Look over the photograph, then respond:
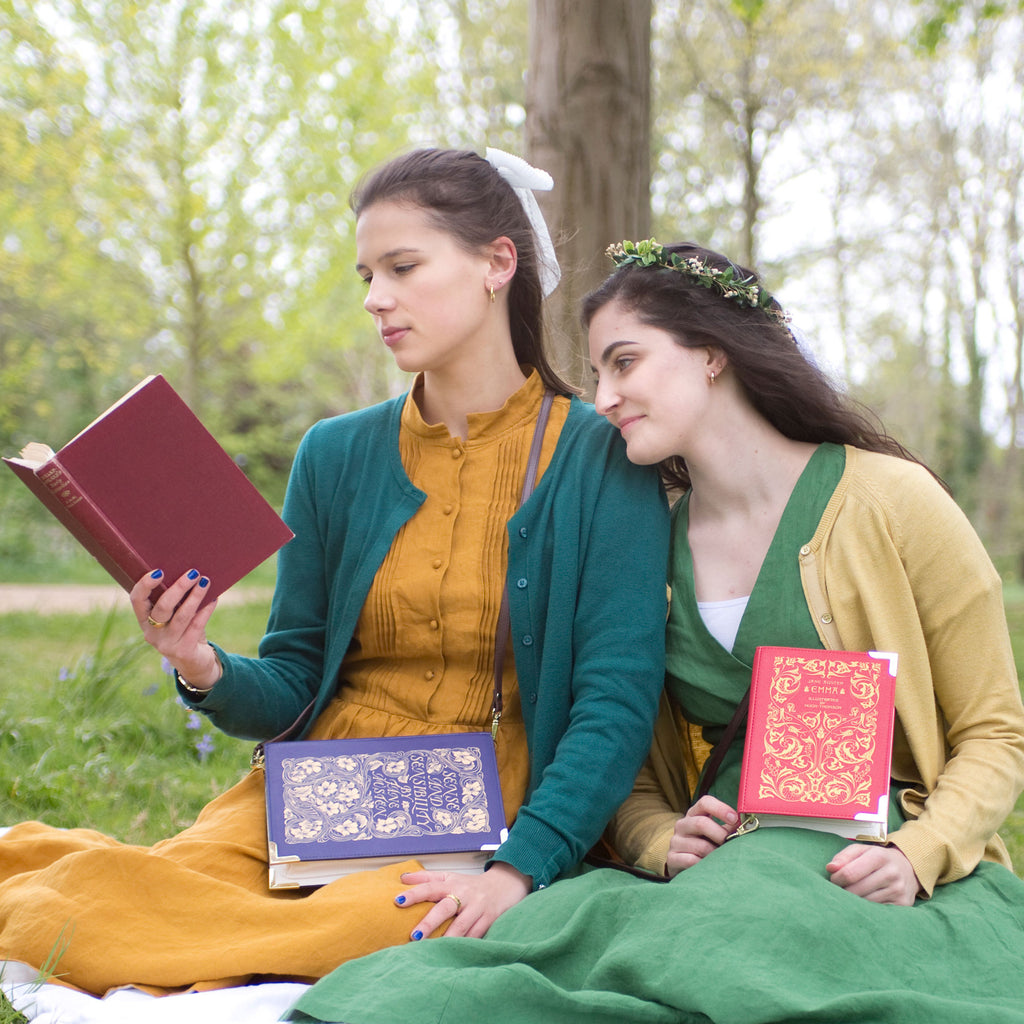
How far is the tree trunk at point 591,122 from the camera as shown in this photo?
4.17 m

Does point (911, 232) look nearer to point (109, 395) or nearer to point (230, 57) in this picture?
point (230, 57)

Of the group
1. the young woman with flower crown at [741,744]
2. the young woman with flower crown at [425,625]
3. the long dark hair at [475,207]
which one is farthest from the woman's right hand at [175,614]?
the long dark hair at [475,207]

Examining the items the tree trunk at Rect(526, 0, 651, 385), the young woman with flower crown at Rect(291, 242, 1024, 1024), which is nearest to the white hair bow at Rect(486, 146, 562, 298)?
the young woman with flower crown at Rect(291, 242, 1024, 1024)

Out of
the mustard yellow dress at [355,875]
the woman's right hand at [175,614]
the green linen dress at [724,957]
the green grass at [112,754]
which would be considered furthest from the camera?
the green grass at [112,754]

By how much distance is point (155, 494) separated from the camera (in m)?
2.41

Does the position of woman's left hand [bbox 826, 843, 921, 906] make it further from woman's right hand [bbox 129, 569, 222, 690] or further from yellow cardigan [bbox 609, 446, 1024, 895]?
woman's right hand [bbox 129, 569, 222, 690]

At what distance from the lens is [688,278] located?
2742 mm

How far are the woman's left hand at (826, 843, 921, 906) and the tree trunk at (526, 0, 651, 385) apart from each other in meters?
2.41

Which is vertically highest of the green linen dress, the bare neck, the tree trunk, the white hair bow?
the tree trunk

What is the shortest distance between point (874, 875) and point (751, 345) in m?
1.19

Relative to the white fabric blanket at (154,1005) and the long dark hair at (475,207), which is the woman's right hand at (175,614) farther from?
the long dark hair at (475,207)

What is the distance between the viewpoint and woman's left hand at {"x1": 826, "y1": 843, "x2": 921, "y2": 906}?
224 cm

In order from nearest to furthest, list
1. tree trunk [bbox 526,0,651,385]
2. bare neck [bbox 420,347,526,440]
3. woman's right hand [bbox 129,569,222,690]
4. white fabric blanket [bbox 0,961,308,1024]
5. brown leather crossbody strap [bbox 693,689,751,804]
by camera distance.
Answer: white fabric blanket [bbox 0,961,308,1024]
woman's right hand [bbox 129,569,222,690]
brown leather crossbody strap [bbox 693,689,751,804]
bare neck [bbox 420,347,526,440]
tree trunk [bbox 526,0,651,385]

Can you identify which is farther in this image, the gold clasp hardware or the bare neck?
the bare neck
